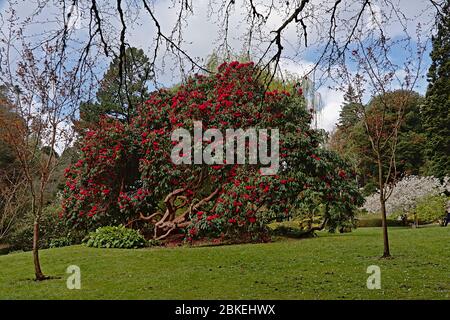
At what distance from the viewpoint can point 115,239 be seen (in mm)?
10430

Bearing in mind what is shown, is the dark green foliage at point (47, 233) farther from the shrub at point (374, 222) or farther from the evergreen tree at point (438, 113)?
the evergreen tree at point (438, 113)

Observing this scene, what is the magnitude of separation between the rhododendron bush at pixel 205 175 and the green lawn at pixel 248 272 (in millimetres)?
1139

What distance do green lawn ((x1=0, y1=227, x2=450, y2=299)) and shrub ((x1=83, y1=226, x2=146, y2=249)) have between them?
53 centimetres

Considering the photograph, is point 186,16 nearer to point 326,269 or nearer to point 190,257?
point 326,269

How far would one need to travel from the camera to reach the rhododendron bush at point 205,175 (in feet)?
33.8

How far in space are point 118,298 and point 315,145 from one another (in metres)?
6.97

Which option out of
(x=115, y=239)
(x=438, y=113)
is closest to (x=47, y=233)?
(x=115, y=239)

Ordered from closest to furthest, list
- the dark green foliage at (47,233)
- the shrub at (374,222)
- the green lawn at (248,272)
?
the green lawn at (248,272), the dark green foliage at (47,233), the shrub at (374,222)

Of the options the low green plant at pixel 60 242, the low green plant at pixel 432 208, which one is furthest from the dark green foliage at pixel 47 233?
the low green plant at pixel 432 208

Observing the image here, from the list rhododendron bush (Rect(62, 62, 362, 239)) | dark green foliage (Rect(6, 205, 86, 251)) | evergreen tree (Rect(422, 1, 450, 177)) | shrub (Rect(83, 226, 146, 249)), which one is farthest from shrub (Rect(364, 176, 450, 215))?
dark green foliage (Rect(6, 205, 86, 251))

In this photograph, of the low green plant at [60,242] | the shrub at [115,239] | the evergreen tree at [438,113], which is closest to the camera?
the shrub at [115,239]

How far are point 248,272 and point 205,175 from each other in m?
5.09

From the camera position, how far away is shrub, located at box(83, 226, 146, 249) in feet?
33.7

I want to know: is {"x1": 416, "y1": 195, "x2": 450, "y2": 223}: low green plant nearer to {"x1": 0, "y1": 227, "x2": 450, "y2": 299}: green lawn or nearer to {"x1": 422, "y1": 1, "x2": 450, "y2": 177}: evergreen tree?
{"x1": 422, "y1": 1, "x2": 450, "y2": 177}: evergreen tree
